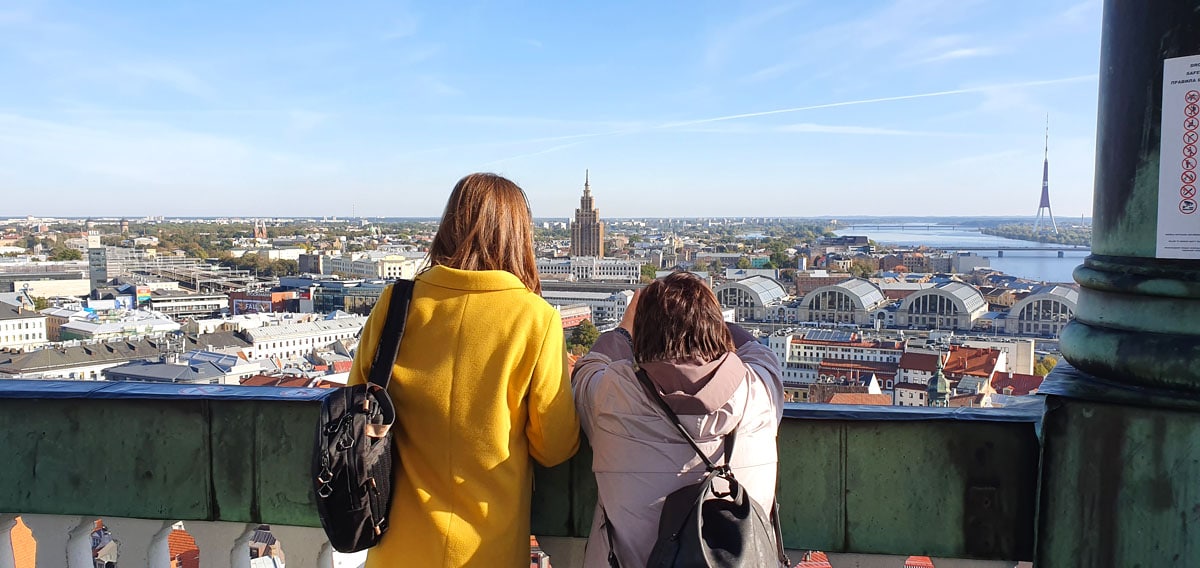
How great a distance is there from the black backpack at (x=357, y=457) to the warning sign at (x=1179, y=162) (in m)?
0.68

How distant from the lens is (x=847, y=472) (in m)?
0.97

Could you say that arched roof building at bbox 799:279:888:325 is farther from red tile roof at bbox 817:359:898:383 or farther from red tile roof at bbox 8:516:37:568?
red tile roof at bbox 8:516:37:568

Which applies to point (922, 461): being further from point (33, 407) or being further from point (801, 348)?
point (801, 348)

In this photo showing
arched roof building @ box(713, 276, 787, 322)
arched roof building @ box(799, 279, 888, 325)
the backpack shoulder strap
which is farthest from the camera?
arched roof building @ box(713, 276, 787, 322)

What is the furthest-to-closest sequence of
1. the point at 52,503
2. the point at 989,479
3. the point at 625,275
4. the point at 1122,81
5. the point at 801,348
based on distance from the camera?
the point at 625,275, the point at 801,348, the point at 52,503, the point at 989,479, the point at 1122,81

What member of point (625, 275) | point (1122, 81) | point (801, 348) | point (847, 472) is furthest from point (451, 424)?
point (625, 275)

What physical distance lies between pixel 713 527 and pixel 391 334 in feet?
1.15

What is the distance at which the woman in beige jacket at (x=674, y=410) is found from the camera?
85cm

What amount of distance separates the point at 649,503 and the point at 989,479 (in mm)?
354

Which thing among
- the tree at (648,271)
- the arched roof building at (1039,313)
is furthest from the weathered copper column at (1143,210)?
the tree at (648,271)

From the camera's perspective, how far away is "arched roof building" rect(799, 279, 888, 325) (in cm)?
3416

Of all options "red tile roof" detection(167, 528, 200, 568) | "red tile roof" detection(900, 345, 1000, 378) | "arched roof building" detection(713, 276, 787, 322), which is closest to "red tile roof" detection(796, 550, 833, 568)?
"red tile roof" detection(167, 528, 200, 568)

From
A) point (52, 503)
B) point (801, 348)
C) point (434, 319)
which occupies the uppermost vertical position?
point (434, 319)

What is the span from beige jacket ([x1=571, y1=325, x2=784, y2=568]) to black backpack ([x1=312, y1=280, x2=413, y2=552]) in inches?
7.9
